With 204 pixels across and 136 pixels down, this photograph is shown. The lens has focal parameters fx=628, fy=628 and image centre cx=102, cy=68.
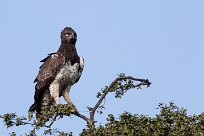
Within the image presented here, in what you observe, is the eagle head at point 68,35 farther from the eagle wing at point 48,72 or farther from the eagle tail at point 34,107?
the eagle tail at point 34,107

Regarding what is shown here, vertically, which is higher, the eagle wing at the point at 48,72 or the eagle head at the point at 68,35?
the eagle head at the point at 68,35

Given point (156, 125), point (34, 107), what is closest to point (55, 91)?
point (34, 107)

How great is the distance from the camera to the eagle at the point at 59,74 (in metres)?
17.4

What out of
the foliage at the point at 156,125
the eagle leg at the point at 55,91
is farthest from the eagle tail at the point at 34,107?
the foliage at the point at 156,125

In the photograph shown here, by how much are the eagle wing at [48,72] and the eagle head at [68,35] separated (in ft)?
1.61

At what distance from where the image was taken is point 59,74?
17.5 metres

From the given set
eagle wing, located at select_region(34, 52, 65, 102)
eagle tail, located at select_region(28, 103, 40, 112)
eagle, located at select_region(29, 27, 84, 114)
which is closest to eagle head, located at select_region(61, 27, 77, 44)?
eagle, located at select_region(29, 27, 84, 114)

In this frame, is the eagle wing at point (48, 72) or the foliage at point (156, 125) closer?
the foliage at point (156, 125)

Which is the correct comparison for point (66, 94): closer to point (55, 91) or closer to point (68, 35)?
point (55, 91)

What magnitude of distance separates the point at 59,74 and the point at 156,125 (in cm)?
558

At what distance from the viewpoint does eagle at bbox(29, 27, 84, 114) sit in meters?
17.4

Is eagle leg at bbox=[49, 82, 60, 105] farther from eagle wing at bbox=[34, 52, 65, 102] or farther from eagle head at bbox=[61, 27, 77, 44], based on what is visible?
eagle head at bbox=[61, 27, 77, 44]

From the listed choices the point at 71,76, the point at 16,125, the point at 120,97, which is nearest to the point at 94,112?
the point at 120,97

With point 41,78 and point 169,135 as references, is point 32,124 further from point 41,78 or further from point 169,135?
point 41,78
